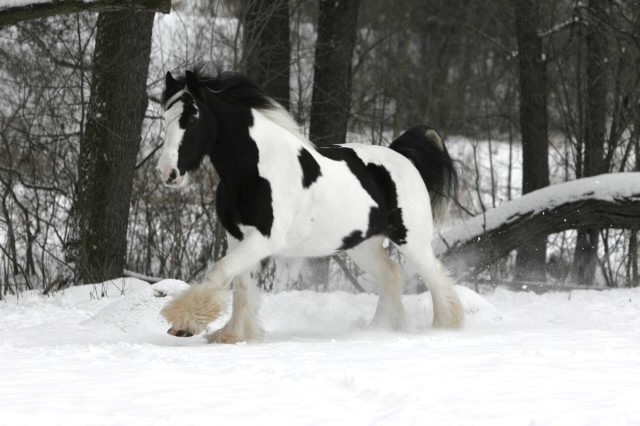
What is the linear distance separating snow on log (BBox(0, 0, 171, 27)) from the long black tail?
225 centimetres

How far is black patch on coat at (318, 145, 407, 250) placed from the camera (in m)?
7.02

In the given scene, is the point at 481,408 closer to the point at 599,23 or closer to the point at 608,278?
the point at 608,278

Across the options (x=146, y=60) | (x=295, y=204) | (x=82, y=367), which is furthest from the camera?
(x=146, y=60)

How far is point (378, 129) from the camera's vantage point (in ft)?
51.7

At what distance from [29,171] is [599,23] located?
307 inches

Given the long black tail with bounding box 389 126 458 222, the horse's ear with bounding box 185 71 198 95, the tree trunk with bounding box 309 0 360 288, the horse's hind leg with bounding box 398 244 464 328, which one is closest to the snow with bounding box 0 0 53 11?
the horse's ear with bounding box 185 71 198 95

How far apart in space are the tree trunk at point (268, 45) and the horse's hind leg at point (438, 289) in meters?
4.54

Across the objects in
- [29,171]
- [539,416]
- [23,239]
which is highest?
[29,171]

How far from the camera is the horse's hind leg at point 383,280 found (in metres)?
7.46

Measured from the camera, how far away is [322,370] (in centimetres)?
480

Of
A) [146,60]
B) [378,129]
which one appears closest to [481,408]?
[146,60]

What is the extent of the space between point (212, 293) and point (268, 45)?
656 cm

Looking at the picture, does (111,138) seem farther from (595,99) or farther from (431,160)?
A: (595,99)

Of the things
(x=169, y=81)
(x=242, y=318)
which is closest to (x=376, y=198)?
(x=242, y=318)
